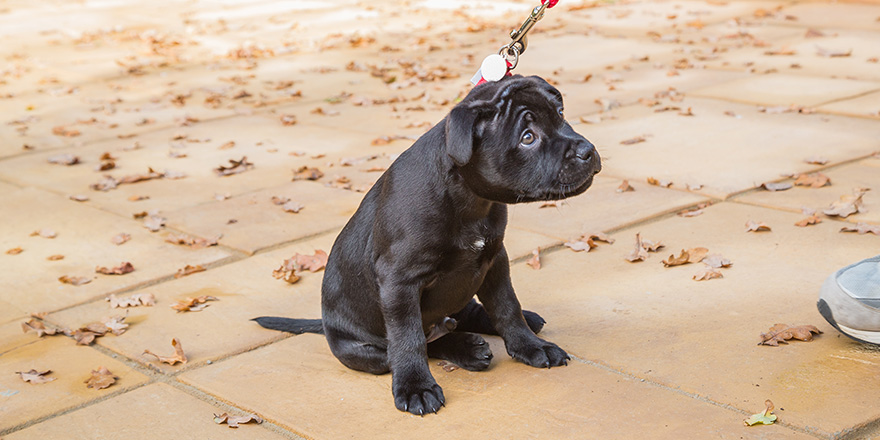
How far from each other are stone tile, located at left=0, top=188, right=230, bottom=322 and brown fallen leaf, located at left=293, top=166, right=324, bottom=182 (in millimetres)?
1321

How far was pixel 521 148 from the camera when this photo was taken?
3301 mm

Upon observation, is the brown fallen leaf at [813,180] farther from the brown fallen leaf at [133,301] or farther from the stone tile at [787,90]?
the brown fallen leaf at [133,301]

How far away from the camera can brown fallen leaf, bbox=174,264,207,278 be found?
5145mm

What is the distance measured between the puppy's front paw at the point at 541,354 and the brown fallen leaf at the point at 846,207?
2369 mm

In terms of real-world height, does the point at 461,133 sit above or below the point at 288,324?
above

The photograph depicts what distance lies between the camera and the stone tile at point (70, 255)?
4949mm

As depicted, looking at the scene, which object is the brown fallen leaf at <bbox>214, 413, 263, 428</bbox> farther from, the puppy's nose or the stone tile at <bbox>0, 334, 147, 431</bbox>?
the puppy's nose

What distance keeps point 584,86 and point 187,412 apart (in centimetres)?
687

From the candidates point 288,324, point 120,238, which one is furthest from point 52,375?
point 120,238

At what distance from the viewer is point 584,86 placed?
31.6 feet

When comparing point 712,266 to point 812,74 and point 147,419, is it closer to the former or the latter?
point 147,419

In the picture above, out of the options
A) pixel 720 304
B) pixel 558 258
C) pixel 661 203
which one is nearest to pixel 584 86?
pixel 661 203

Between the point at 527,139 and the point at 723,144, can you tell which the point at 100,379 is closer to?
the point at 527,139

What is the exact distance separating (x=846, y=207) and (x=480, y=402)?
2970mm
